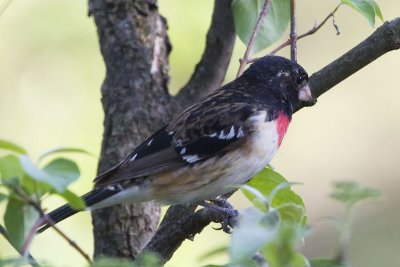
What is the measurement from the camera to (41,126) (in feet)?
19.3

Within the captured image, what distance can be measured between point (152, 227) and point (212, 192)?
1.70ft

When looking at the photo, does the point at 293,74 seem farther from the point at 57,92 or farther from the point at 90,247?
the point at 57,92

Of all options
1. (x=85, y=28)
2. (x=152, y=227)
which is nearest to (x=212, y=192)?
(x=152, y=227)

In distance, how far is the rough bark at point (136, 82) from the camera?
3.90m

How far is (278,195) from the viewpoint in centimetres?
273

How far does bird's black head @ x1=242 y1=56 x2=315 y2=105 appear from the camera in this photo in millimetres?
3824

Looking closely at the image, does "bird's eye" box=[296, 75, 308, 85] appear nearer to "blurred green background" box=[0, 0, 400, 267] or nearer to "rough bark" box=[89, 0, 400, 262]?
"rough bark" box=[89, 0, 400, 262]

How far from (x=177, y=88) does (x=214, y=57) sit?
1.63 m

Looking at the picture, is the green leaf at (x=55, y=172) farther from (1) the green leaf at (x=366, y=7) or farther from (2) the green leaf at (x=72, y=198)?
(1) the green leaf at (x=366, y=7)

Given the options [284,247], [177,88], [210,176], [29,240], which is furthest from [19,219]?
[177,88]

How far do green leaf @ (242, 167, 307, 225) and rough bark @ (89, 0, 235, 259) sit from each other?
98cm

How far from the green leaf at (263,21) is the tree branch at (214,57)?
46 cm

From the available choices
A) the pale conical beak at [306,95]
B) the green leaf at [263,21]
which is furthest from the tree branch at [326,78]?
the green leaf at [263,21]

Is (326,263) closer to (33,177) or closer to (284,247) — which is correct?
(284,247)
